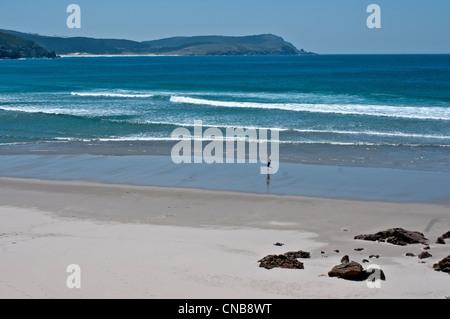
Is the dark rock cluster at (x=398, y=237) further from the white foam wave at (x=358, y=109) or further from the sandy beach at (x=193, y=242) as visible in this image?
the white foam wave at (x=358, y=109)

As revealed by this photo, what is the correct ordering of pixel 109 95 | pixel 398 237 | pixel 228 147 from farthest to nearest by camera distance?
pixel 109 95 < pixel 228 147 < pixel 398 237

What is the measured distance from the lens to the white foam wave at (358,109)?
3392 centimetres

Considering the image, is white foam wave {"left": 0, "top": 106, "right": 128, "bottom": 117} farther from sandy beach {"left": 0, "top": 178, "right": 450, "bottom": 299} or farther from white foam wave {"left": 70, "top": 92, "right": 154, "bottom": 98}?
sandy beach {"left": 0, "top": 178, "right": 450, "bottom": 299}

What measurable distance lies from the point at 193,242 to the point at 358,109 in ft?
88.2

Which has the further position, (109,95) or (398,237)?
(109,95)

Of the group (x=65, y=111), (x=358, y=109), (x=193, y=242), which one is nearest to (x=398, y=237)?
(x=193, y=242)

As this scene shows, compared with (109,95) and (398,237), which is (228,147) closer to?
(398,237)

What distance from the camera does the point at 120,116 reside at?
3575cm

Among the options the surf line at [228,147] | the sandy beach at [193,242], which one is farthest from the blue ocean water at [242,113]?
the sandy beach at [193,242]

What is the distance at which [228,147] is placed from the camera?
25.0 metres

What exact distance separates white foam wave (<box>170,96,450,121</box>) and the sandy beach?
19.4 m

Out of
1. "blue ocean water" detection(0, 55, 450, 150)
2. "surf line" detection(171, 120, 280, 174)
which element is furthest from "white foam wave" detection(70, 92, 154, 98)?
"surf line" detection(171, 120, 280, 174)

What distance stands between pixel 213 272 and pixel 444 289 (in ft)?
12.9

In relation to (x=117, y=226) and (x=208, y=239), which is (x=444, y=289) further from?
(x=117, y=226)
